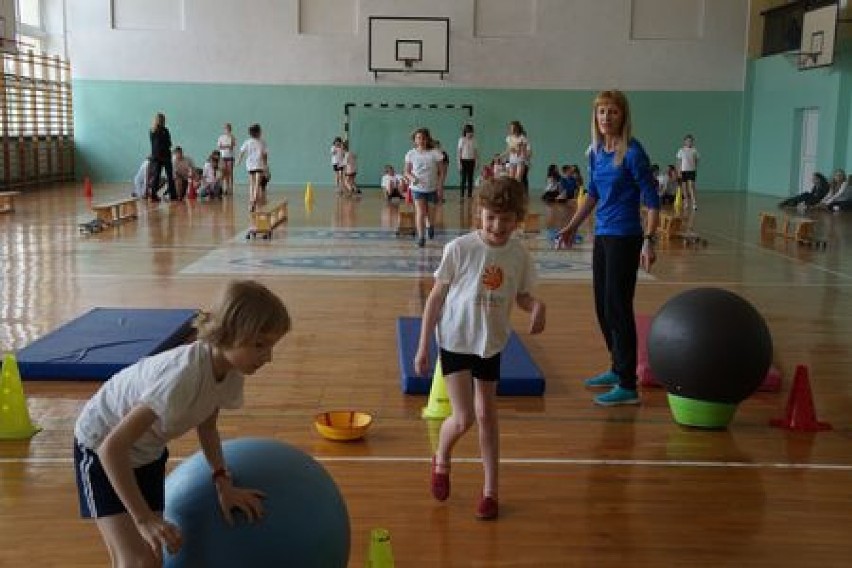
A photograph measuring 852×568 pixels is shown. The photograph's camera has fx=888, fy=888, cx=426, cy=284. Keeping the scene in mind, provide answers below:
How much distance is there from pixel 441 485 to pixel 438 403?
4.01 ft

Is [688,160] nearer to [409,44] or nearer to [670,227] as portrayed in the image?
[670,227]

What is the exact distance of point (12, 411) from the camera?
4746 millimetres

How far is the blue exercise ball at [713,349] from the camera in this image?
15.8 feet

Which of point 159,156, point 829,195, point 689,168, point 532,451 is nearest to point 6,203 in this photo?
point 159,156

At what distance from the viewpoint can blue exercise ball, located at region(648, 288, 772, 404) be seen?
481 centimetres

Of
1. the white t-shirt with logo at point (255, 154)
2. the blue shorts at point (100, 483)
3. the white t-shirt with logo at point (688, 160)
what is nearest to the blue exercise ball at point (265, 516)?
the blue shorts at point (100, 483)

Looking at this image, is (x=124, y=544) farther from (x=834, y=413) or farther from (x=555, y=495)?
(x=834, y=413)

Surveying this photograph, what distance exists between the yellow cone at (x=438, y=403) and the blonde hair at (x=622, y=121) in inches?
63.2

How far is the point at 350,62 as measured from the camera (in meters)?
24.7

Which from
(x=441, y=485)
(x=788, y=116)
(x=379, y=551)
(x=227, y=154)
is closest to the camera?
(x=379, y=551)

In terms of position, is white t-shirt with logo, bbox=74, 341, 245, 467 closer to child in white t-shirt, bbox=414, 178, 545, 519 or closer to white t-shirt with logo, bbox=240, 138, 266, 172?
child in white t-shirt, bbox=414, 178, 545, 519

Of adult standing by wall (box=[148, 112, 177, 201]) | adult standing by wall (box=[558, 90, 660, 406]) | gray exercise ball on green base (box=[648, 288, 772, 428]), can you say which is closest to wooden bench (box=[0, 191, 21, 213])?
adult standing by wall (box=[148, 112, 177, 201])

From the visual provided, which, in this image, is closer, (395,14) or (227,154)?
(227,154)

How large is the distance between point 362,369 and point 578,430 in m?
1.74
